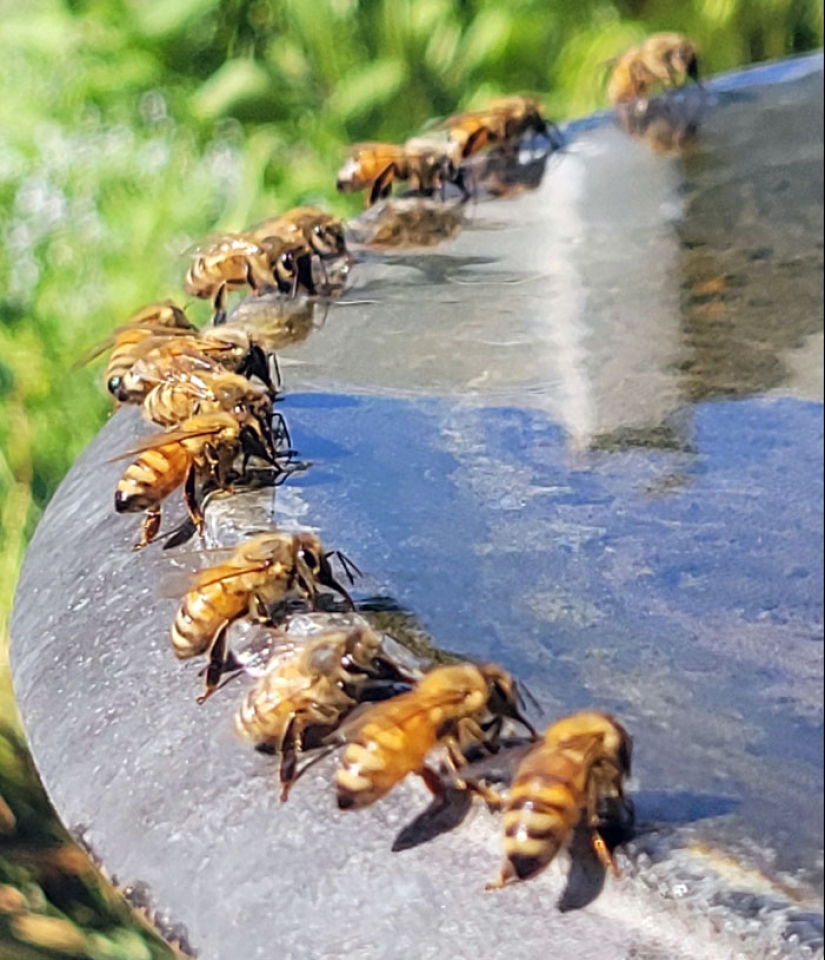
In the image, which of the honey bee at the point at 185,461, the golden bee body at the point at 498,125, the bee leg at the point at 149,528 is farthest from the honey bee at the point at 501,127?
the bee leg at the point at 149,528

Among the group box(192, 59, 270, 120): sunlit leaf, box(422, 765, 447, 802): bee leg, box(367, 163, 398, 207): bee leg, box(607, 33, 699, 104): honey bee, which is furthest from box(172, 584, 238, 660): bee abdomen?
box(192, 59, 270, 120): sunlit leaf

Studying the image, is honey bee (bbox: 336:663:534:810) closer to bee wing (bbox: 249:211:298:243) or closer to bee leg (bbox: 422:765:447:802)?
bee leg (bbox: 422:765:447:802)

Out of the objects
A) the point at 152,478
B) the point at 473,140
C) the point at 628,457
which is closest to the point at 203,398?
the point at 152,478

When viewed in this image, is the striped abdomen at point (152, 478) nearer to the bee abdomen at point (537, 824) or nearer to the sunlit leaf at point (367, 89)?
the bee abdomen at point (537, 824)

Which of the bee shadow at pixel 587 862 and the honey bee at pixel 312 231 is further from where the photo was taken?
the honey bee at pixel 312 231

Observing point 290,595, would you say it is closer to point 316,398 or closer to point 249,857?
point 249,857

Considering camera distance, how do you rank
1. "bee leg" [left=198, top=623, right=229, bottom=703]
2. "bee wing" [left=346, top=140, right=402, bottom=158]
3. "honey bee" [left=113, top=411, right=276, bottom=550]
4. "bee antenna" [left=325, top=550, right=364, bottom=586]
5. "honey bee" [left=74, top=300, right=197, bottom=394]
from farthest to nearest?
"bee wing" [left=346, top=140, right=402, bottom=158] → "honey bee" [left=74, top=300, right=197, bottom=394] → "honey bee" [left=113, top=411, right=276, bottom=550] → "bee antenna" [left=325, top=550, right=364, bottom=586] → "bee leg" [left=198, top=623, right=229, bottom=703]

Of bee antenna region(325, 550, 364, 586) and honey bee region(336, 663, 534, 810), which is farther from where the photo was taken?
bee antenna region(325, 550, 364, 586)

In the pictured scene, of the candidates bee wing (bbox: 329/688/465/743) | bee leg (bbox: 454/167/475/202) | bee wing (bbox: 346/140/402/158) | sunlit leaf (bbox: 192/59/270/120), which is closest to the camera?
bee wing (bbox: 329/688/465/743)
